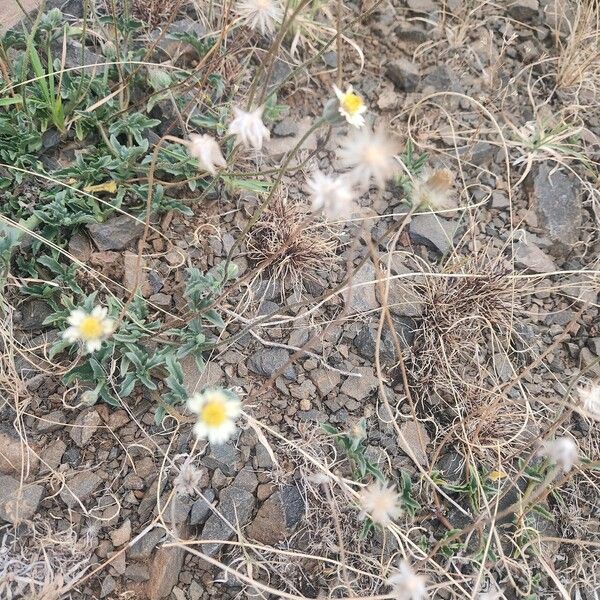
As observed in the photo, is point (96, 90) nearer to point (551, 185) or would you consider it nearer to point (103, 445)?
point (103, 445)

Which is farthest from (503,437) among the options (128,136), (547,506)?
(128,136)


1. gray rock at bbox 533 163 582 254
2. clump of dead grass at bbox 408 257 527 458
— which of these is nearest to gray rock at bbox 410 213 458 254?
clump of dead grass at bbox 408 257 527 458

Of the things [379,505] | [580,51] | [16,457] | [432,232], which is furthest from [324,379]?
[580,51]

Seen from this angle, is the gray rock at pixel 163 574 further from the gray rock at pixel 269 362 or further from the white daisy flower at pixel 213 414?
the gray rock at pixel 269 362

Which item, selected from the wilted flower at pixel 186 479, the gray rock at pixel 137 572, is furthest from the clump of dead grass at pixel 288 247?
the gray rock at pixel 137 572

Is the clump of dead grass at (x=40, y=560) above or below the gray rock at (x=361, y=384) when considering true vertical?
below

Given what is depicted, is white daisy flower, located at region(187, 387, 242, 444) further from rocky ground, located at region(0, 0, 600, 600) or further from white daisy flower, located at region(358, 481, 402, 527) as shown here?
white daisy flower, located at region(358, 481, 402, 527)
